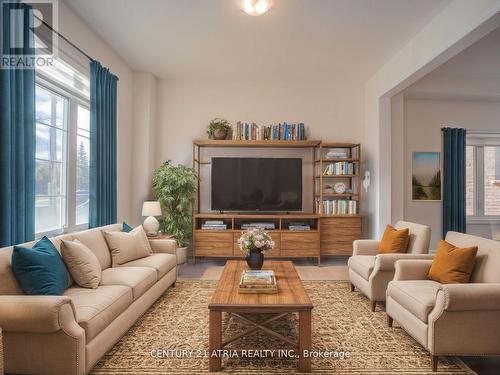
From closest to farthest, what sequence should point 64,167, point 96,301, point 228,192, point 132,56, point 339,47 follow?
1. point 96,301
2. point 64,167
3. point 339,47
4. point 132,56
5. point 228,192

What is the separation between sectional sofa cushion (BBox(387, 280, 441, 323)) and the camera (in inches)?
85.0

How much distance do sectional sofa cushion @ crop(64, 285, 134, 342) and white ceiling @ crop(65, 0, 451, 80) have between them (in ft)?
9.19

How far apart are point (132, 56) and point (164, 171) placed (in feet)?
5.66

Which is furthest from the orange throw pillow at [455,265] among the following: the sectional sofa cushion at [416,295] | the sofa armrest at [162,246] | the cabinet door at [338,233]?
the sofa armrest at [162,246]

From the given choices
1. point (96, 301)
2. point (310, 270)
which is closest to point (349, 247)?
point (310, 270)

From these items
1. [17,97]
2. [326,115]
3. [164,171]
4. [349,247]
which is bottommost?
[349,247]

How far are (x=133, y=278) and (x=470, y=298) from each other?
101 inches

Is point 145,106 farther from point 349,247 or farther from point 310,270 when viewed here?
point 349,247

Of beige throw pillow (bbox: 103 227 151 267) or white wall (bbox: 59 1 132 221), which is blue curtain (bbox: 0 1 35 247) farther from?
white wall (bbox: 59 1 132 221)

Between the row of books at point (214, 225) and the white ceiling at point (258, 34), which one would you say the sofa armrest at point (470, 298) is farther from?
the row of books at point (214, 225)

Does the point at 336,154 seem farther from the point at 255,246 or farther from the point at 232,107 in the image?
the point at 255,246

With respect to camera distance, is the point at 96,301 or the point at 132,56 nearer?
the point at 96,301

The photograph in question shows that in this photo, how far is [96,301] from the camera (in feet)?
7.04

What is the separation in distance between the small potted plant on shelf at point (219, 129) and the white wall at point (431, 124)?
3055 mm
